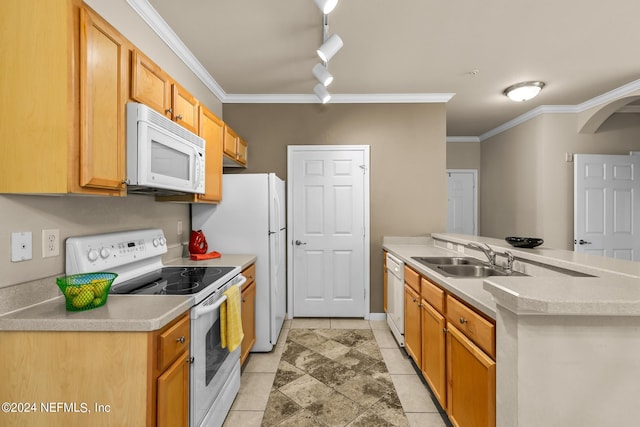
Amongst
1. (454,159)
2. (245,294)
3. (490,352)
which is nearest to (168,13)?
(245,294)

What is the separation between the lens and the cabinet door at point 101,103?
120 centimetres

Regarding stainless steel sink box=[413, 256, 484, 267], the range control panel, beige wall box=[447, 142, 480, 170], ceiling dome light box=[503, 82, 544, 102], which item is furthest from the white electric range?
beige wall box=[447, 142, 480, 170]

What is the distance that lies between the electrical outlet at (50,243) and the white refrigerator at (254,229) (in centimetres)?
134

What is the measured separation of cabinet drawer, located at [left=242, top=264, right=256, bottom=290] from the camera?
238 centimetres

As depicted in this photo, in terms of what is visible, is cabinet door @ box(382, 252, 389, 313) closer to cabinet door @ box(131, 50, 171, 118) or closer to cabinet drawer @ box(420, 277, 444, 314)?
cabinet drawer @ box(420, 277, 444, 314)

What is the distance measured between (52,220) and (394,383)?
2.33 m

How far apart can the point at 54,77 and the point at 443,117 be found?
3.46 m

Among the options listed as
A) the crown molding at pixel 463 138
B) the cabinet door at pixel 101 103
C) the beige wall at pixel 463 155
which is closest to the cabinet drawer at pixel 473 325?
the cabinet door at pixel 101 103

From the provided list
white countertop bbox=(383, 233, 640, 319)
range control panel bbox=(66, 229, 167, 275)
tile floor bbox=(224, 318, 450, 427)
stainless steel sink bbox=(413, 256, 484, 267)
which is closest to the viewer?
white countertop bbox=(383, 233, 640, 319)

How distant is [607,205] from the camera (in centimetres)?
381

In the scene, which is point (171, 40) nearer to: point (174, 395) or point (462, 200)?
point (174, 395)

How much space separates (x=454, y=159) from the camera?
218 inches

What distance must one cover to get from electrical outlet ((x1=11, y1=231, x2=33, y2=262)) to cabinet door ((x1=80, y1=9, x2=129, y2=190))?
14.0 inches

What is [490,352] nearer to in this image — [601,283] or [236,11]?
[601,283]
